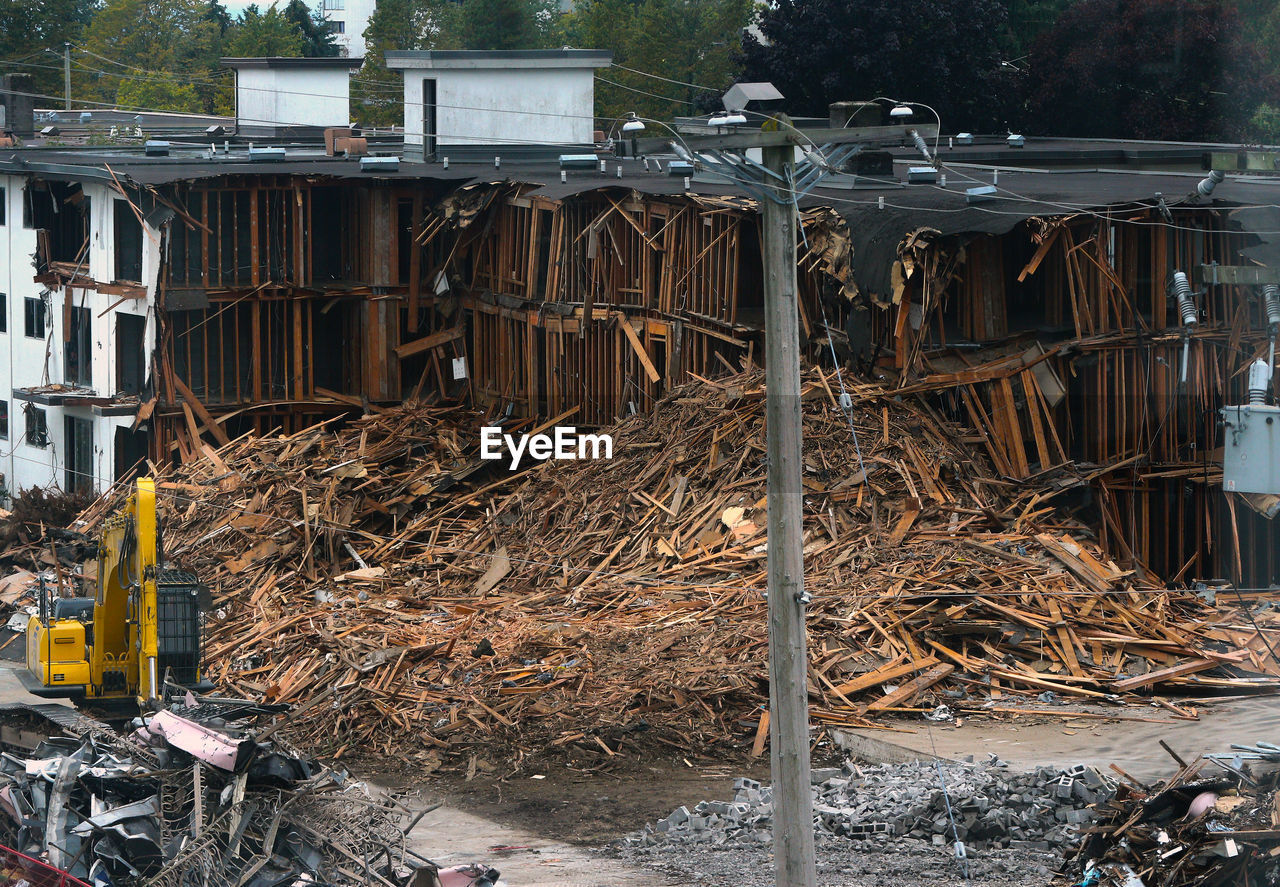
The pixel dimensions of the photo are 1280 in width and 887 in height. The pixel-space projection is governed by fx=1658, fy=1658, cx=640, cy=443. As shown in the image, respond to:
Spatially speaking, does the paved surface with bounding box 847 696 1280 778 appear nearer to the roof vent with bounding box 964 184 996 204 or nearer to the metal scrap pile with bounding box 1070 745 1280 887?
the metal scrap pile with bounding box 1070 745 1280 887

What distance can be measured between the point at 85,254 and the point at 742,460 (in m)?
16.4

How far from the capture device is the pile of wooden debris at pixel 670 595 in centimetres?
1847

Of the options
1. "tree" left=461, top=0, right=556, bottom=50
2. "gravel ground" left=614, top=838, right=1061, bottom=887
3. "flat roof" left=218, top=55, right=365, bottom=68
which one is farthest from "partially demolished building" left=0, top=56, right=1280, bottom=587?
"tree" left=461, top=0, right=556, bottom=50

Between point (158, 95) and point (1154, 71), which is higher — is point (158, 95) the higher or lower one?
the higher one

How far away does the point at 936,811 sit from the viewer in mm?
14766

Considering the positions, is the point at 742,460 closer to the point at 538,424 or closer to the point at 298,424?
the point at 538,424

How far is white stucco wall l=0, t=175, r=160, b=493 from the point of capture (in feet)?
103

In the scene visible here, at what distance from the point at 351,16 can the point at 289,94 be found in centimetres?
8995

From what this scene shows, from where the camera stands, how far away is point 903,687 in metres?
18.3

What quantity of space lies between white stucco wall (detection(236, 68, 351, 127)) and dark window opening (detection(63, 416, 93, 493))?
47.4 feet

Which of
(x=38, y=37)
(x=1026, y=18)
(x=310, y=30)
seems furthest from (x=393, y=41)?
(x=1026, y=18)

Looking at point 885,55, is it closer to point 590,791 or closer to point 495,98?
point 495,98

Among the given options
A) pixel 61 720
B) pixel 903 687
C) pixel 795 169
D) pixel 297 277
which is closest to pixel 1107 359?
pixel 903 687

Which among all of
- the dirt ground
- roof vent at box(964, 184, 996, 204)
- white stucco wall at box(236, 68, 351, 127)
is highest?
white stucco wall at box(236, 68, 351, 127)
